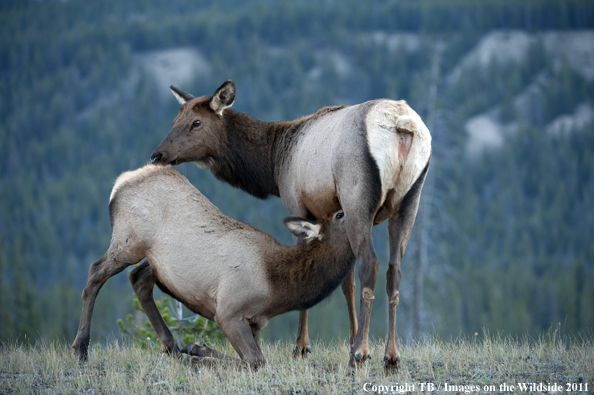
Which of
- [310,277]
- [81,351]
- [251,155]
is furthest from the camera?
[251,155]

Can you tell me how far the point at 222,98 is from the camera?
30.5 ft

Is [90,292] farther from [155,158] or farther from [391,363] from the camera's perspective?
[391,363]

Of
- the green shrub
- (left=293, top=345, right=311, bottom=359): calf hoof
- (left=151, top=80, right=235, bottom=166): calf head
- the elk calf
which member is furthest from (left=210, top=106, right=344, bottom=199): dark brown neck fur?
the green shrub

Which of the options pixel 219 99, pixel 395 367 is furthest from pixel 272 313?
pixel 219 99

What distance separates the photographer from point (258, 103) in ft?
541

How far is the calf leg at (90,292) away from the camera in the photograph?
25.1 feet

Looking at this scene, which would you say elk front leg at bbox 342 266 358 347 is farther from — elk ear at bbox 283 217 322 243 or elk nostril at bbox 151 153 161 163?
elk nostril at bbox 151 153 161 163

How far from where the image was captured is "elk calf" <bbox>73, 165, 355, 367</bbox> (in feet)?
23.4

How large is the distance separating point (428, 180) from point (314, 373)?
24.0m

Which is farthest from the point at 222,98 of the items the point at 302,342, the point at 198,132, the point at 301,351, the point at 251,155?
the point at 301,351

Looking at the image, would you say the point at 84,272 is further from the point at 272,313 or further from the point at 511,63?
the point at 511,63

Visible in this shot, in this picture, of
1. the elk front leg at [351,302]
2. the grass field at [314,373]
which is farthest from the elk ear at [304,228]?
the grass field at [314,373]

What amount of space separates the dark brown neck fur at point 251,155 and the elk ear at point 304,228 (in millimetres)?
2086

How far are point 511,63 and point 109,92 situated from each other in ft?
378
